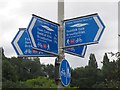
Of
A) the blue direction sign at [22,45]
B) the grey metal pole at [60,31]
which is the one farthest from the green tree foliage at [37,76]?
the grey metal pole at [60,31]

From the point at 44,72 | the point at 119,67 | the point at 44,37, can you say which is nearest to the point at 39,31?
the point at 44,37

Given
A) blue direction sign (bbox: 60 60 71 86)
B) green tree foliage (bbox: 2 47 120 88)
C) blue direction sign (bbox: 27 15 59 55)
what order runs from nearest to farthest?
blue direction sign (bbox: 27 15 59 55) → blue direction sign (bbox: 60 60 71 86) → green tree foliage (bbox: 2 47 120 88)

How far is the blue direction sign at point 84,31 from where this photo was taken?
5219 millimetres

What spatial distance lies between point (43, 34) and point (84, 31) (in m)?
0.59

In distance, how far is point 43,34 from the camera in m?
→ 5.17

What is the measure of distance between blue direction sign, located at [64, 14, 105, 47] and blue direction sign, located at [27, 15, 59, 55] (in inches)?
7.2

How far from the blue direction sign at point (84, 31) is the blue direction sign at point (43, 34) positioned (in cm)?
18

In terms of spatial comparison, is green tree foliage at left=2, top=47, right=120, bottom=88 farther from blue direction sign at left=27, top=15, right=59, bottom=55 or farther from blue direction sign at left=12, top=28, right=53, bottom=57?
blue direction sign at left=27, top=15, right=59, bottom=55

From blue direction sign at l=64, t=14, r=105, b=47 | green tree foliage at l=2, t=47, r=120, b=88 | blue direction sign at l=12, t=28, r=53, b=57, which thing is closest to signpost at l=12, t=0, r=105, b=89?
blue direction sign at l=64, t=14, r=105, b=47

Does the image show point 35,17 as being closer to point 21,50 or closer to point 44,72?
point 21,50

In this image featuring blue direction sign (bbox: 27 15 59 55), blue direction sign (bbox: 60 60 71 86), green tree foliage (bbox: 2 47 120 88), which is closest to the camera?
blue direction sign (bbox: 27 15 59 55)

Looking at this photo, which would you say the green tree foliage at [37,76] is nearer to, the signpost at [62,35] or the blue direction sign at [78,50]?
the blue direction sign at [78,50]

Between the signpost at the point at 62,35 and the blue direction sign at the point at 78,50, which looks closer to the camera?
the signpost at the point at 62,35

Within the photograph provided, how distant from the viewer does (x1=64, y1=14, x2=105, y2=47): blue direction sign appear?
205 inches
